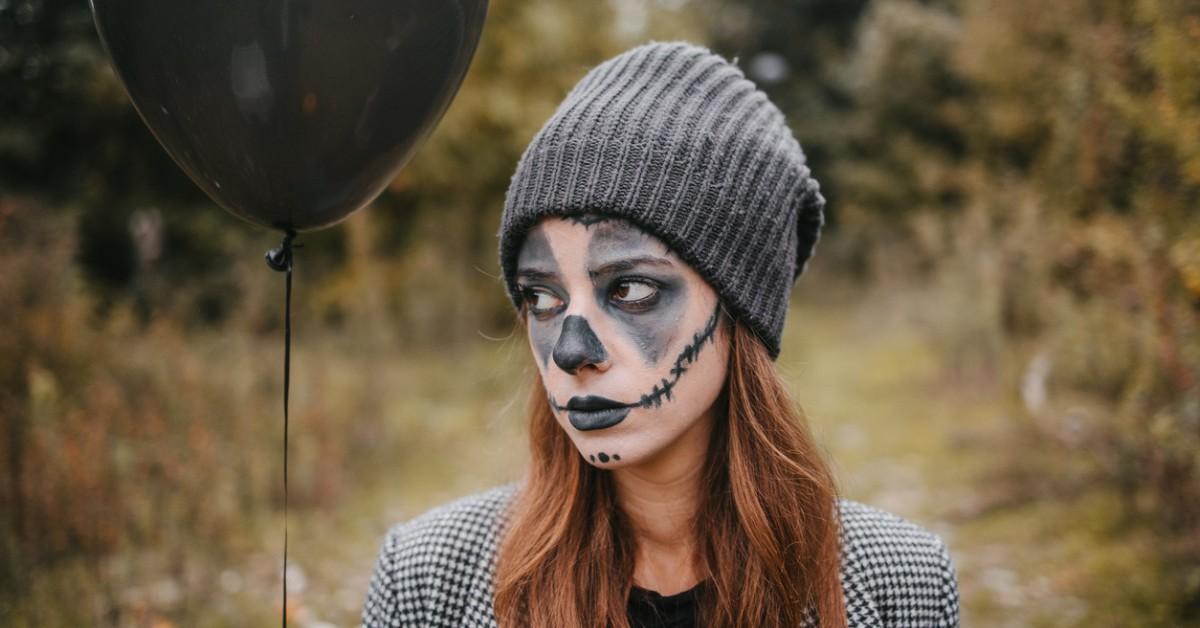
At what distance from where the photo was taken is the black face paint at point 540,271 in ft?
5.23

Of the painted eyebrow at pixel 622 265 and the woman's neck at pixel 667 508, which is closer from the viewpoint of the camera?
the painted eyebrow at pixel 622 265

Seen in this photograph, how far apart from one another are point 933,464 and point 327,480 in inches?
156

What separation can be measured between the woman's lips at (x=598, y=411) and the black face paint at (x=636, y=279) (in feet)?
0.32

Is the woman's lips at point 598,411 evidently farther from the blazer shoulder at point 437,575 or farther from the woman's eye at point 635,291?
the blazer shoulder at point 437,575

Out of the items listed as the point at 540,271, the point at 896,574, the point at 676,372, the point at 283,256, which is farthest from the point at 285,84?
the point at 896,574

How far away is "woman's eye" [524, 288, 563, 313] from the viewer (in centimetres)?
163

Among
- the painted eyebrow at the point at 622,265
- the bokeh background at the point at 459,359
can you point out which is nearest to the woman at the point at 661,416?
the painted eyebrow at the point at 622,265

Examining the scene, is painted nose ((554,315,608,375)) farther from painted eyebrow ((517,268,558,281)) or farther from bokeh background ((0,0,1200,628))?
bokeh background ((0,0,1200,628))

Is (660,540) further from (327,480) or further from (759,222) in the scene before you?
(327,480)

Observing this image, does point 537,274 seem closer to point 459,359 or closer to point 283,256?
point 283,256

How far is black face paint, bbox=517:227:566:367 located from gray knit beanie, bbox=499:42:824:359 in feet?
0.11

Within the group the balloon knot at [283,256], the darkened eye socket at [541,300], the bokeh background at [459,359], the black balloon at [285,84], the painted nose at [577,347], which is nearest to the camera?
the black balloon at [285,84]

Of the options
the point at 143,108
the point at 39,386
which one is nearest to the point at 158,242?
the point at 39,386

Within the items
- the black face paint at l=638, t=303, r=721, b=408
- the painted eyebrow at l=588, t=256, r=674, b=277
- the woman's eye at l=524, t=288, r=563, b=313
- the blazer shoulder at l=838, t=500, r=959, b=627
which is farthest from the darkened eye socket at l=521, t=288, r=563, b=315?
the blazer shoulder at l=838, t=500, r=959, b=627
